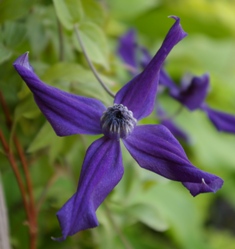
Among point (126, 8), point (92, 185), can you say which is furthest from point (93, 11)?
point (126, 8)

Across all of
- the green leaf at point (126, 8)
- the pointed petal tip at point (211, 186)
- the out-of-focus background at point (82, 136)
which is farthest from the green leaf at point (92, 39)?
the green leaf at point (126, 8)

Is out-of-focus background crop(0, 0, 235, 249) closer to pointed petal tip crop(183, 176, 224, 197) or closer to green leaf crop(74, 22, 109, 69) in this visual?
green leaf crop(74, 22, 109, 69)

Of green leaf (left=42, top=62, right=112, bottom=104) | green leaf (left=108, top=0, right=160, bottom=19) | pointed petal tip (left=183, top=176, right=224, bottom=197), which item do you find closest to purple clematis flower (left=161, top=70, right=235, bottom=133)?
green leaf (left=42, top=62, right=112, bottom=104)

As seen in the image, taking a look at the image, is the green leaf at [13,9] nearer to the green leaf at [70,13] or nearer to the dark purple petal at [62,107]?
the green leaf at [70,13]

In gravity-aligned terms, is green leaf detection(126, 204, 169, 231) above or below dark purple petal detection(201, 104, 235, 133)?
below

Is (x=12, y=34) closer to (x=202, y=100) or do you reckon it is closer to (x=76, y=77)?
(x=76, y=77)

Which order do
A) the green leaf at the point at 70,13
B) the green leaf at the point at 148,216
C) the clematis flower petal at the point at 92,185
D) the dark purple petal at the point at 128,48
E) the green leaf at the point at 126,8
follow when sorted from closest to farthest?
1. the clematis flower petal at the point at 92,185
2. the green leaf at the point at 70,13
3. the green leaf at the point at 148,216
4. the dark purple petal at the point at 128,48
5. the green leaf at the point at 126,8

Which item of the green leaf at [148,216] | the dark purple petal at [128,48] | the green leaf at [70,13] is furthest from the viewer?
the dark purple petal at [128,48]
